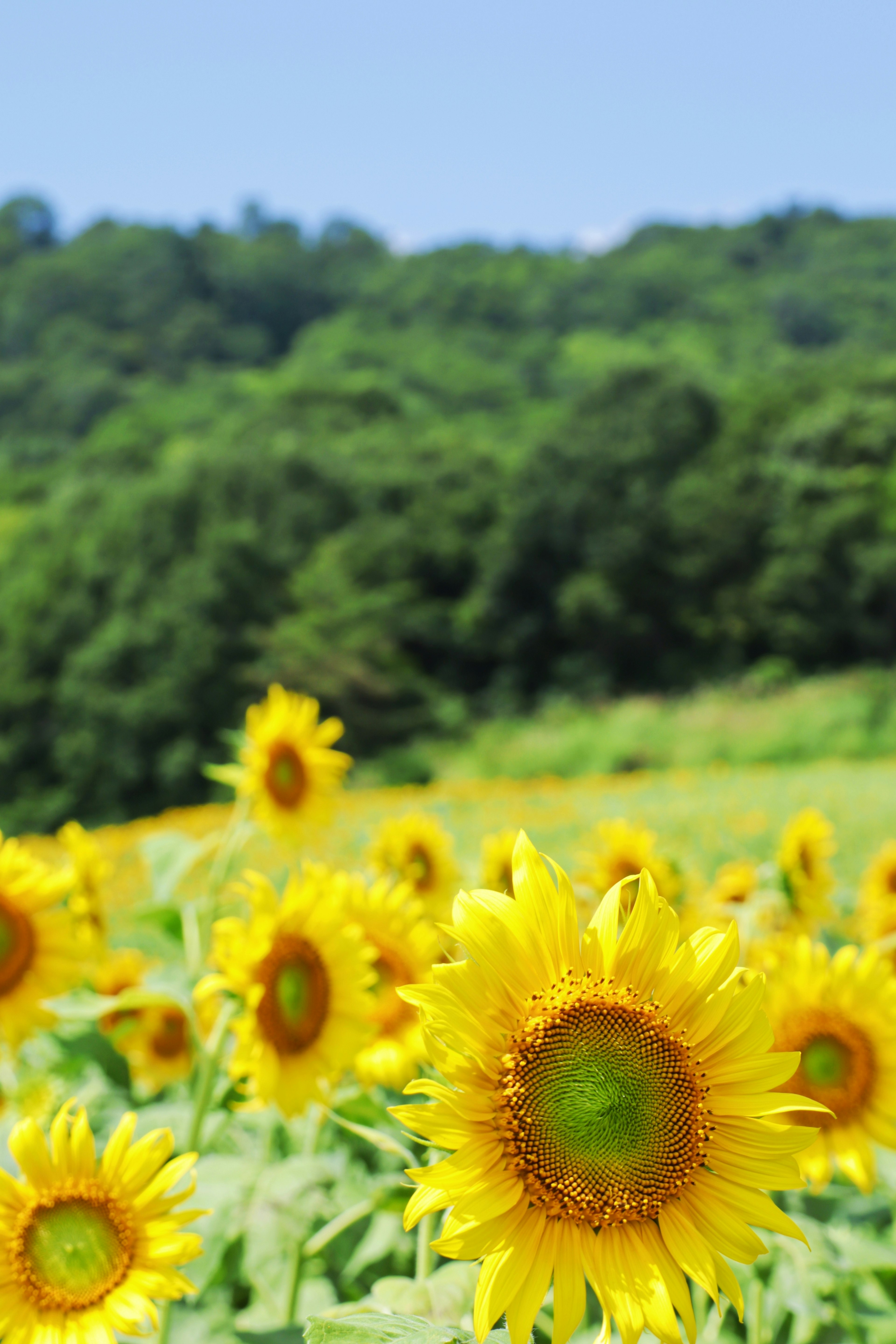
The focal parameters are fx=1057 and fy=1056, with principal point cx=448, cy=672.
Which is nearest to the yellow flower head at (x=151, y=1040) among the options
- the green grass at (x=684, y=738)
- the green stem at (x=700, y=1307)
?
the green stem at (x=700, y=1307)

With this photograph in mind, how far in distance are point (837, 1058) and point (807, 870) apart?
2.76ft

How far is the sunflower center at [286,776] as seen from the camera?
2215mm

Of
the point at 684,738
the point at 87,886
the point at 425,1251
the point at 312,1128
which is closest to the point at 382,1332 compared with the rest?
the point at 425,1251

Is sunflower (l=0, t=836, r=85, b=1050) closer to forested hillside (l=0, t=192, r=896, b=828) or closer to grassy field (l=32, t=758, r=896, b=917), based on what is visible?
grassy field (l=32, t=758, r=896, b=917)

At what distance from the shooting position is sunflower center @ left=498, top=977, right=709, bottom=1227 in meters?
0.78

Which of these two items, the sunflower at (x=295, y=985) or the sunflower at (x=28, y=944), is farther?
the sunflower at (x=28, y=944)

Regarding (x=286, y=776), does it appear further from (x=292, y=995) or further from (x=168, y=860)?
(x=292, y=995)

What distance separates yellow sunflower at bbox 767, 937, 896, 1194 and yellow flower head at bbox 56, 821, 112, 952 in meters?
1.24

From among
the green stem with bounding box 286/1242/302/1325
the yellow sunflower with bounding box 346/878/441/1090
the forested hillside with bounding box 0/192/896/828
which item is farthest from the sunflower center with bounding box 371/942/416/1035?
the forested hillside with bounding box 0/192/896/828

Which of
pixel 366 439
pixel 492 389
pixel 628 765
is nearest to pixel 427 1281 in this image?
pixel 628 765

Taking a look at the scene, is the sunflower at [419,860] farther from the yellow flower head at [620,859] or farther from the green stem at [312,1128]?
the green stem at [312,1128]

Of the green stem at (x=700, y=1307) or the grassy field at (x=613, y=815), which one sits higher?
the green stem at (x=700, y=1307)

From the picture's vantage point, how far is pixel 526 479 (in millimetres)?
23328

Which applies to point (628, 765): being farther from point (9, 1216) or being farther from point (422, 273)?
point (422, 273)
